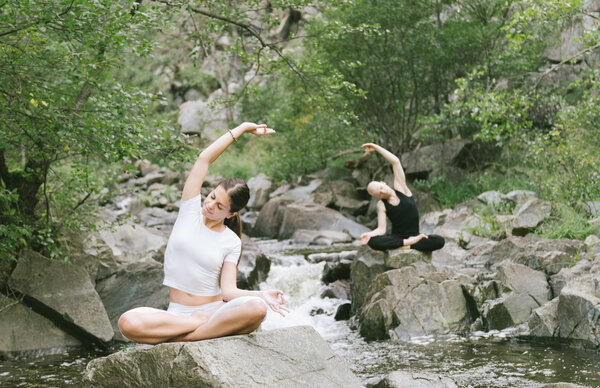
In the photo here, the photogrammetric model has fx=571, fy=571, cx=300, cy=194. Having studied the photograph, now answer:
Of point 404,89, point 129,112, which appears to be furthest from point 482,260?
point 404,89

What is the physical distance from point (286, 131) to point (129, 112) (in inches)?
589

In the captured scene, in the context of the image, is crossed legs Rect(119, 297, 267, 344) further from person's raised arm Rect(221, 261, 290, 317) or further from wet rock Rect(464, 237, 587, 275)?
wet rock Rect(464, 237, 587, 275)

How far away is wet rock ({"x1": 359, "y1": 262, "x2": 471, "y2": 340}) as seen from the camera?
7.61 meters

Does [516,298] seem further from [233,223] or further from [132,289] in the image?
[132,289]

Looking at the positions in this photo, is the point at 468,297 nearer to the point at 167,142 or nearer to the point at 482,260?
the point at 482,260

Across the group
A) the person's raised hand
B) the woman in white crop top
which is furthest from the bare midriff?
the person's raised hand

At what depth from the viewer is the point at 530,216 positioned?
432 inches

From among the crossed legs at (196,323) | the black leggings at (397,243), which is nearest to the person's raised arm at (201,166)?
the crossed legs at (196,323)

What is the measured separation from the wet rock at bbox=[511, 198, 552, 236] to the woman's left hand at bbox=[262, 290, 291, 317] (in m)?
8.31

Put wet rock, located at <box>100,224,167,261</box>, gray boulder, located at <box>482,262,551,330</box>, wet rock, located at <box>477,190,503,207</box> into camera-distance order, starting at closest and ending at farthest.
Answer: gray boulder, located at <box>482,262,551,330</box> < wet rock, located at <box>100,224,167,261</box> < wet rock, located at <box>477,190,503,207</box>

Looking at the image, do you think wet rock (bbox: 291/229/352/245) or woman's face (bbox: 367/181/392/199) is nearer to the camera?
woman's face (bbox: 367/181/392/199)

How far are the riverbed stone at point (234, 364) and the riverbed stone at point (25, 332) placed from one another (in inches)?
145

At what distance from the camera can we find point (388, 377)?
16.6ft

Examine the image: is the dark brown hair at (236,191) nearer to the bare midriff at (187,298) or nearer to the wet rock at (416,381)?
the bare midriff at (187,298)
